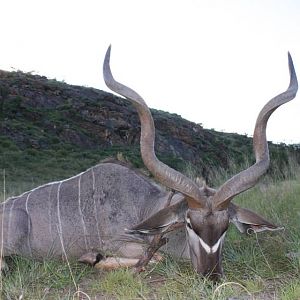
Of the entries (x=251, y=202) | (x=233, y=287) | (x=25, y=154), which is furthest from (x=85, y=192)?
(x=25, y=154)

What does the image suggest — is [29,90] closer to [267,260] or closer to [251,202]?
[251,202]

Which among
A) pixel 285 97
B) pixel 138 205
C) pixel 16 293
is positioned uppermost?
pixel 285 97

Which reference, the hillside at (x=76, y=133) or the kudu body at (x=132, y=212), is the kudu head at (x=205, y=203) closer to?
the kudu body at (x=132, y=212)

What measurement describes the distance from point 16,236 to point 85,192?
0.71 meters

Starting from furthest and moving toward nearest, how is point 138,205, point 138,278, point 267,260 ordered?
1. point 138,205
2. point 267,260
3. point 138,278

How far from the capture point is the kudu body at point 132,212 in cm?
416

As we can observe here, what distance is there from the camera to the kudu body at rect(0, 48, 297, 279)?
13.6 feet

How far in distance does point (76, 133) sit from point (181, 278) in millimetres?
20165

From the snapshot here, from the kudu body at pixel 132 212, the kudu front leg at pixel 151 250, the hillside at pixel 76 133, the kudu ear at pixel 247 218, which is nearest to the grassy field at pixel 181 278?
the kudu front leg at pixel 151 250

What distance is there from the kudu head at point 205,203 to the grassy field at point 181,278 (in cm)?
23

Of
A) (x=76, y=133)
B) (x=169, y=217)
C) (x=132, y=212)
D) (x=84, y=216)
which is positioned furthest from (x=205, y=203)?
(x=76, y=133)

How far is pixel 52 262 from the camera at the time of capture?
4.75 meters

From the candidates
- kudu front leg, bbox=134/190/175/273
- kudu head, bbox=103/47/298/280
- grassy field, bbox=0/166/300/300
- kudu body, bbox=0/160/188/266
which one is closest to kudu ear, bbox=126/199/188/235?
kudu head, bbox=103/47/298/280

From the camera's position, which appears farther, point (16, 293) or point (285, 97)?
point (285, 97)
